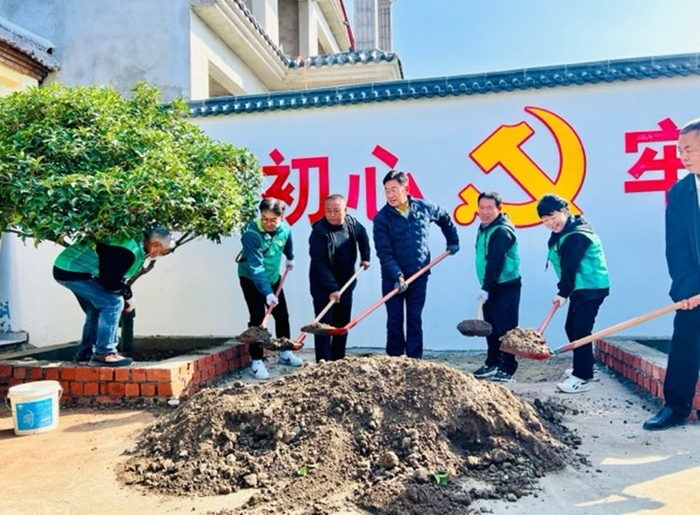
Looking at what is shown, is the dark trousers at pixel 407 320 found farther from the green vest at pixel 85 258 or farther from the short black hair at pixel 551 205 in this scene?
the green vest at pixel 85 258

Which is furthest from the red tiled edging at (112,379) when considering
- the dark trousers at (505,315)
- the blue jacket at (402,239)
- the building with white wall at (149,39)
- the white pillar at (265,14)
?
the white pillar at (265,14)

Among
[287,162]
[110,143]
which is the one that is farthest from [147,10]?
[110,143]

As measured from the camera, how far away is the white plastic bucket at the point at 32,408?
10.5ft

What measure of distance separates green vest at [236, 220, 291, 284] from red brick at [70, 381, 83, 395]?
1.42m

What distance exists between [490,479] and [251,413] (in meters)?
1.20

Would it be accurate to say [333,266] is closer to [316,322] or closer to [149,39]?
[316,322]

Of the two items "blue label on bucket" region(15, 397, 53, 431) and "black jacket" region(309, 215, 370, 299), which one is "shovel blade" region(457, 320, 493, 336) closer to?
"black jacket" region(309, 215, 370, 299)

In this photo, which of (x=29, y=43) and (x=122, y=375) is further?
(x=29, y=43)

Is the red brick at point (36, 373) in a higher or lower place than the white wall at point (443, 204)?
lower

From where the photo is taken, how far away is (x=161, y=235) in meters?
3.85

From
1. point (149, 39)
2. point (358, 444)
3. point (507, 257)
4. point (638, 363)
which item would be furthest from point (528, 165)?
point (149, 39)

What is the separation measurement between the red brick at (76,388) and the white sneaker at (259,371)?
1258mm

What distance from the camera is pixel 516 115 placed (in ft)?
17.7

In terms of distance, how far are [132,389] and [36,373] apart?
0.75m
